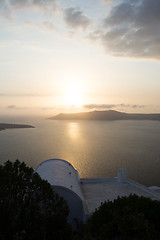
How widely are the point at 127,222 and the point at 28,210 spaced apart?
23.3 ft

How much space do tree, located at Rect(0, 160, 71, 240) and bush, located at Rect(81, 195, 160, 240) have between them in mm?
2226

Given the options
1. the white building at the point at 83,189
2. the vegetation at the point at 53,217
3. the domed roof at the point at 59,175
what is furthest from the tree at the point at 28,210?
the domed roof at the point at 59,175

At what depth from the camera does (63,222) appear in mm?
12367

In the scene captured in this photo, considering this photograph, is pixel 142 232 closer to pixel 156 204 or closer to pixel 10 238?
pixel 156 204

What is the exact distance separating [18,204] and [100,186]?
1570 centimetres

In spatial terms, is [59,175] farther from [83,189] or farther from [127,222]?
[127,222]

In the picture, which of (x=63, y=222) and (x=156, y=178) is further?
(x=156, y=178)

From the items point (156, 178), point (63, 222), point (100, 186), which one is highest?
point (63, 222)

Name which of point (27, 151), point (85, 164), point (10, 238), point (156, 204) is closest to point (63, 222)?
point (10, 238)

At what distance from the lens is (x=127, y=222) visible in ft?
36.7

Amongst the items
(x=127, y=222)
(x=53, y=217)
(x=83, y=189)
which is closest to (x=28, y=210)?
(x=53, y=217)

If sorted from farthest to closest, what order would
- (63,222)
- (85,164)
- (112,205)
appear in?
(85,164) < (112,205) < (63,222)

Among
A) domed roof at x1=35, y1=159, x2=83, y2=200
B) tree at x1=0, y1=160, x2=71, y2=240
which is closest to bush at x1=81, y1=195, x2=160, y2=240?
tree at x1=0, y1=160, x2=71, y2=240

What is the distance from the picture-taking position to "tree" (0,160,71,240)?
1170cm
